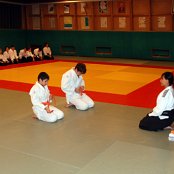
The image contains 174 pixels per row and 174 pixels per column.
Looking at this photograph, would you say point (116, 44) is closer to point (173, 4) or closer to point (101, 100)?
point (173, 4)

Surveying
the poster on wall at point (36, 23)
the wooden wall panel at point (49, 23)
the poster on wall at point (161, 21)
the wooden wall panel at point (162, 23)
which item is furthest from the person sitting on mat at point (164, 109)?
the poster on wall at point (36, 23)

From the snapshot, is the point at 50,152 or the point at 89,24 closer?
the point at 50,152

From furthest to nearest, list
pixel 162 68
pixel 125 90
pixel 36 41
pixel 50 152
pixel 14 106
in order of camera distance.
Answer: pixel 36 41 < pixel 162 68 < pixel 125 90 < pixel 14 106 < pixel 50 152

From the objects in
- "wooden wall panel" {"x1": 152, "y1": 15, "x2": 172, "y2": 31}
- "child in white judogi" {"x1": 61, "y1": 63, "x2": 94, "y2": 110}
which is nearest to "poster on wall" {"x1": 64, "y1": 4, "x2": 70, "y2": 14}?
"wooden wall panel" {"x1": 152, "y1": 15, "x2": 172, "y2": 31}

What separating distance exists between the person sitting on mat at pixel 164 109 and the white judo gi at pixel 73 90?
195cm

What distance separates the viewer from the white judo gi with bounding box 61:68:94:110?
7.20 meters

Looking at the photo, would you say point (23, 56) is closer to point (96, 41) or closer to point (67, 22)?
point (67, 22)

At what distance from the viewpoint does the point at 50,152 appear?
475cm

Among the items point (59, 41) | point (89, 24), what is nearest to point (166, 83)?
point (89, 24)

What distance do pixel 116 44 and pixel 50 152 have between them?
14.7m

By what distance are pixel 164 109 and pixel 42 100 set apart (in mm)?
2549

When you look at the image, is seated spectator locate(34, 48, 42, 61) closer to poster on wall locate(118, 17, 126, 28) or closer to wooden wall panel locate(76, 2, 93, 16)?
wooden wall panel locate(76, 2, 93, 16)

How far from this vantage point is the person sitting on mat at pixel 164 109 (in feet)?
17.9

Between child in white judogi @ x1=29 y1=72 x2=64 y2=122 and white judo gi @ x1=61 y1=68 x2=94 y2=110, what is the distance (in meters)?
0.95
